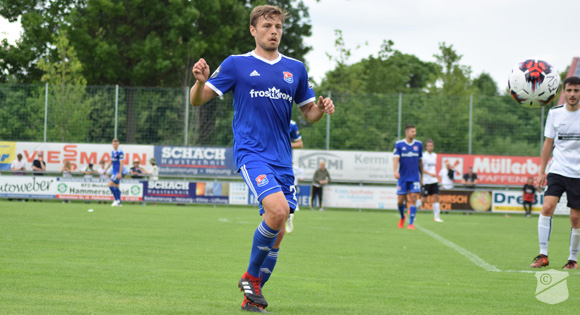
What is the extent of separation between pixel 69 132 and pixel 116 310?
24.5m

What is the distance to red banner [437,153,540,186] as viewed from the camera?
92.2 feet

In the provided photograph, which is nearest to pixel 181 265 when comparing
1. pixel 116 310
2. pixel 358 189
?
pixel 116 310

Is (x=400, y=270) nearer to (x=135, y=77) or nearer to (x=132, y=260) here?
(x=132, y=260)

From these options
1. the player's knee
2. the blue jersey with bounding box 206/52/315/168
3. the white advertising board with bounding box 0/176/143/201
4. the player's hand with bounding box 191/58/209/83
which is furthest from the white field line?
the white advertising board with bounding box 0/176/143/201

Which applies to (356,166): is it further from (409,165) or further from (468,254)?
(468,254)

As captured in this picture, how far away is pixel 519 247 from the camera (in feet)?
41.1

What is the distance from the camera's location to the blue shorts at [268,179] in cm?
543

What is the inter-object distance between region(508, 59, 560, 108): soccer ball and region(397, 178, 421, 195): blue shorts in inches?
299

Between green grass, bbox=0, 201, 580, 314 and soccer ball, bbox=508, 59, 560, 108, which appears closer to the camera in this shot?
green grass, bbox=0, 201, 580, 314

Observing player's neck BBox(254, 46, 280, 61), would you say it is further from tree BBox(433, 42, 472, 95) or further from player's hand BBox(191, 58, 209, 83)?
tree BBox(433, 42, 472, 95)

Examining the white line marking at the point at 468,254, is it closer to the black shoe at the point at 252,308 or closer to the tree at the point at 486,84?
the black shoe at the point at 252,308

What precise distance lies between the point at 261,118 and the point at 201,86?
53 cm

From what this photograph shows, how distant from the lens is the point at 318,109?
19.7 feet

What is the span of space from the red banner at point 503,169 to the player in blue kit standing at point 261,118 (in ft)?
76.3
